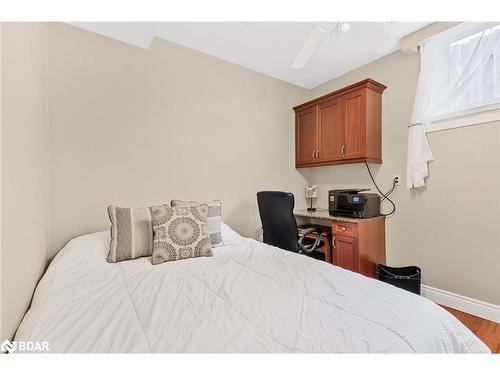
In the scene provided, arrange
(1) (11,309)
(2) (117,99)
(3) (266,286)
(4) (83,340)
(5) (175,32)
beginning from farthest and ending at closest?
(5) (175,32), (2) (117,99), (3) (266,286), (1) (11,309), (4) (83,340)

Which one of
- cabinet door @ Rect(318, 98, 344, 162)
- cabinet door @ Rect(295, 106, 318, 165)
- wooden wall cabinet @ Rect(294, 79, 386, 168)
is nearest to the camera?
wooden wall cabinet @ Rect(294, 79, 386, 168)

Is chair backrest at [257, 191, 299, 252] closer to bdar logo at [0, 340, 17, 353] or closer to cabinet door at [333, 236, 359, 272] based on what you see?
cabinet door at [333, 236, 359, 272]

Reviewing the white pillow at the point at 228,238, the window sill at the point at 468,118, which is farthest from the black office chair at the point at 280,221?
the window sill at the point at 468,118

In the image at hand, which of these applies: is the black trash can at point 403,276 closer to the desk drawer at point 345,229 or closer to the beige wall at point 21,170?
the desk drawer at point 345,229

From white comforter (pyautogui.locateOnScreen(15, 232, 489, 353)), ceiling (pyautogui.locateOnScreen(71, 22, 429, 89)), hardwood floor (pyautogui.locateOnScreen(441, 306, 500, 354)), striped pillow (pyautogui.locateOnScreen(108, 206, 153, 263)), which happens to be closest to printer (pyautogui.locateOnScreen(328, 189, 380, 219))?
hardwood floor (pyautogui.locateOnScreen(441, 306, 500, 354))

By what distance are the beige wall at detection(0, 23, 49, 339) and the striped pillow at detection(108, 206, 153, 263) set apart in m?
0.40

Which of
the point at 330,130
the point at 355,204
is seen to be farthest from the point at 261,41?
the point at 355,204

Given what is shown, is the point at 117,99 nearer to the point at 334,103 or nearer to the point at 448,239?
the point at 334,103

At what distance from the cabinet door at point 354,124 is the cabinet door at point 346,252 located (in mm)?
952

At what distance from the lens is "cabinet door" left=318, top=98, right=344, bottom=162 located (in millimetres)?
2857

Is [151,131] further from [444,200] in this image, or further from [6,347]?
[444,200]

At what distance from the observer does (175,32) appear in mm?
2270
